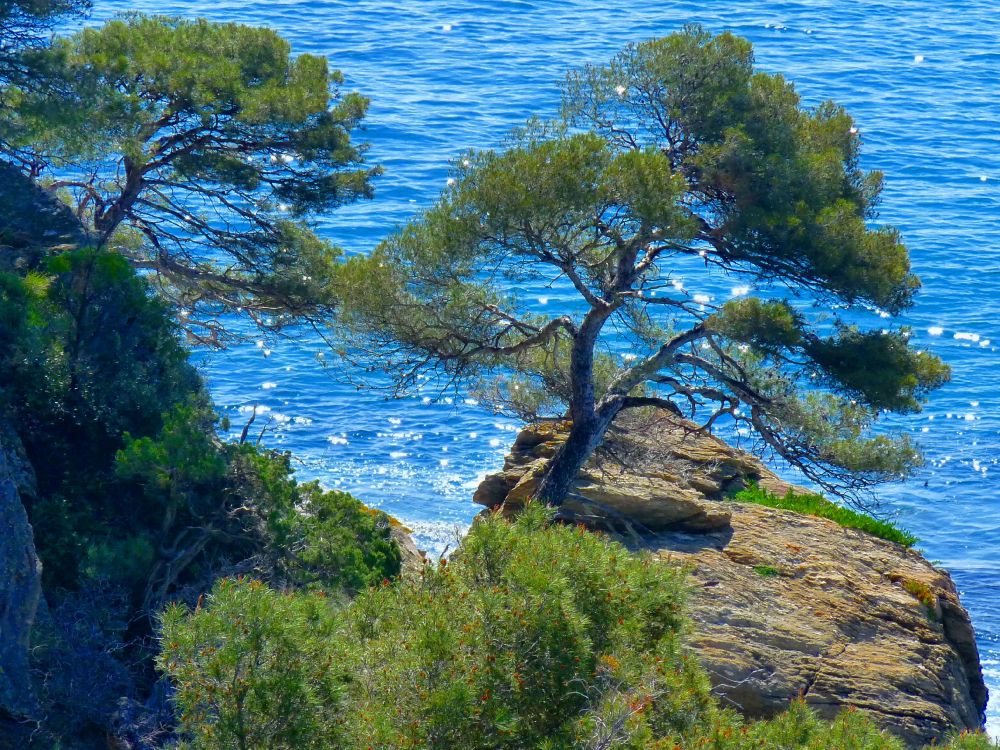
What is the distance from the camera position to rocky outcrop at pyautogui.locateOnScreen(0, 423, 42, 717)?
8.59 metres

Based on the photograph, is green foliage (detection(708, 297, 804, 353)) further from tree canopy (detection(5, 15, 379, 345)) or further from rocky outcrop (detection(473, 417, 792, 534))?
tree canopy (detection(5, 15, 379, 345))

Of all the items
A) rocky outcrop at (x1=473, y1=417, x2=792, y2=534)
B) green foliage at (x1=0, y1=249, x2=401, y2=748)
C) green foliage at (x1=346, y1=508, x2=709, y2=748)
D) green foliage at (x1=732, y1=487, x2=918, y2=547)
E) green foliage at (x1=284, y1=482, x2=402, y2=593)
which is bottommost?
green foliage at (x1=732, y1=487, x2=918, y2=547)

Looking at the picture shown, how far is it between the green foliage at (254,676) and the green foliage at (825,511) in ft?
34.5

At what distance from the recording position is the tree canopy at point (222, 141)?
572 inches

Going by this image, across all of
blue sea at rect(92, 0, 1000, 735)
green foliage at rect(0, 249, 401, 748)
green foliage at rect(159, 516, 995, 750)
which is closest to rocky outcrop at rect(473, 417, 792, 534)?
green foliage at rect(0, 249, 401, 748)

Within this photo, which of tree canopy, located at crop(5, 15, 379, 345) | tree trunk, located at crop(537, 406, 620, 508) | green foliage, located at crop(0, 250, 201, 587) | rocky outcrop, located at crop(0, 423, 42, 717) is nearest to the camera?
rocky outcrop, located at crop(0, 423, 42, 717)

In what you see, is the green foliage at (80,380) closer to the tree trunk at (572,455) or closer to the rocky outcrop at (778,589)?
the tree trunk at (572,455)

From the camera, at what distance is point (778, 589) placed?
45.4 feet

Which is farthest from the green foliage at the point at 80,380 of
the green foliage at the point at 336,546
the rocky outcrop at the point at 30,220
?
the green foliage at the point at 336,546

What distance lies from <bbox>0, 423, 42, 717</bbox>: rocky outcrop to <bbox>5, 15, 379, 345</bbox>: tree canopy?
18.0ft

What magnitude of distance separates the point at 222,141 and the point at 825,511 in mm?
10011

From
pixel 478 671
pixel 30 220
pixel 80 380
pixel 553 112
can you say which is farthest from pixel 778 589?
pixel 553 112

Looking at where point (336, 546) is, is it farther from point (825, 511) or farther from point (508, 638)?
point (825, 511)

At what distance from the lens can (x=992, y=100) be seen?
150ft
